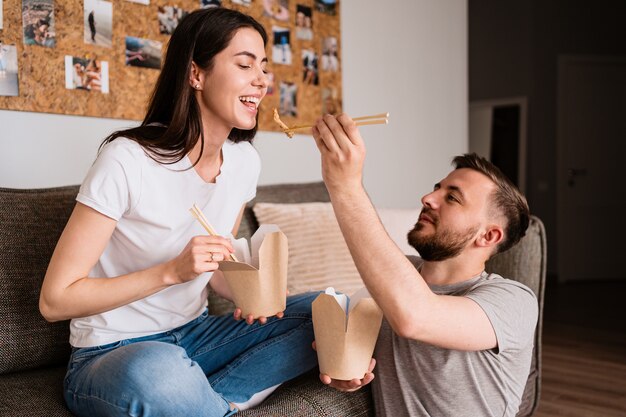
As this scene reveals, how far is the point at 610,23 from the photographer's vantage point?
22.7 ft

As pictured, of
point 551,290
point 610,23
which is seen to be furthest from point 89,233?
point 610,23

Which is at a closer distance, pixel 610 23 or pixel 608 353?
pixel 608 353

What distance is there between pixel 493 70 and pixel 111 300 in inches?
252

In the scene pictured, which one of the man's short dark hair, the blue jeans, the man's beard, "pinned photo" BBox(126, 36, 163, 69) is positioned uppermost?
"pinned photo" BBox(126, 36, 163, 69)

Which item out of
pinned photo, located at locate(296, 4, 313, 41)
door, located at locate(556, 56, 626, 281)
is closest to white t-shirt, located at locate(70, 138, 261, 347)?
pinned photo, located at locate(296, 4, 313, 41)

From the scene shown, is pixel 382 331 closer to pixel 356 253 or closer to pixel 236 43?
pixel 356 253

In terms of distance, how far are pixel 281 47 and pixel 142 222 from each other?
1.85 metres

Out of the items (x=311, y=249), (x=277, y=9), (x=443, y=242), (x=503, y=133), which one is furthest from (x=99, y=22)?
(x=503, y=133)

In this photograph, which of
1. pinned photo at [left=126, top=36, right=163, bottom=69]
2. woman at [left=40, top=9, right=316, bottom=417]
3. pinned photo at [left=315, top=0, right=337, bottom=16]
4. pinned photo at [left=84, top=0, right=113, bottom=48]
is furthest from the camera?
pinned photo at [left=315, top=0, right=337, bottom=16]

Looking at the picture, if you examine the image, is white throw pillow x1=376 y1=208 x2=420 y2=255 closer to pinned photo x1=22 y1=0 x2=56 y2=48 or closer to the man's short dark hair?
the man's short dark hair

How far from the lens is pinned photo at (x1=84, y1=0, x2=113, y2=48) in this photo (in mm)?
2400

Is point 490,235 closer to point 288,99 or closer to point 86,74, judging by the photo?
point 86,74

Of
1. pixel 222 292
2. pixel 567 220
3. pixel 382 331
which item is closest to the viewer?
pixel 382 331

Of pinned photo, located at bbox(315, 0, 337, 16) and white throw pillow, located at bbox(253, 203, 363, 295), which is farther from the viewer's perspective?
pinned photo, located at bbox(315, 0, 337, 16)
